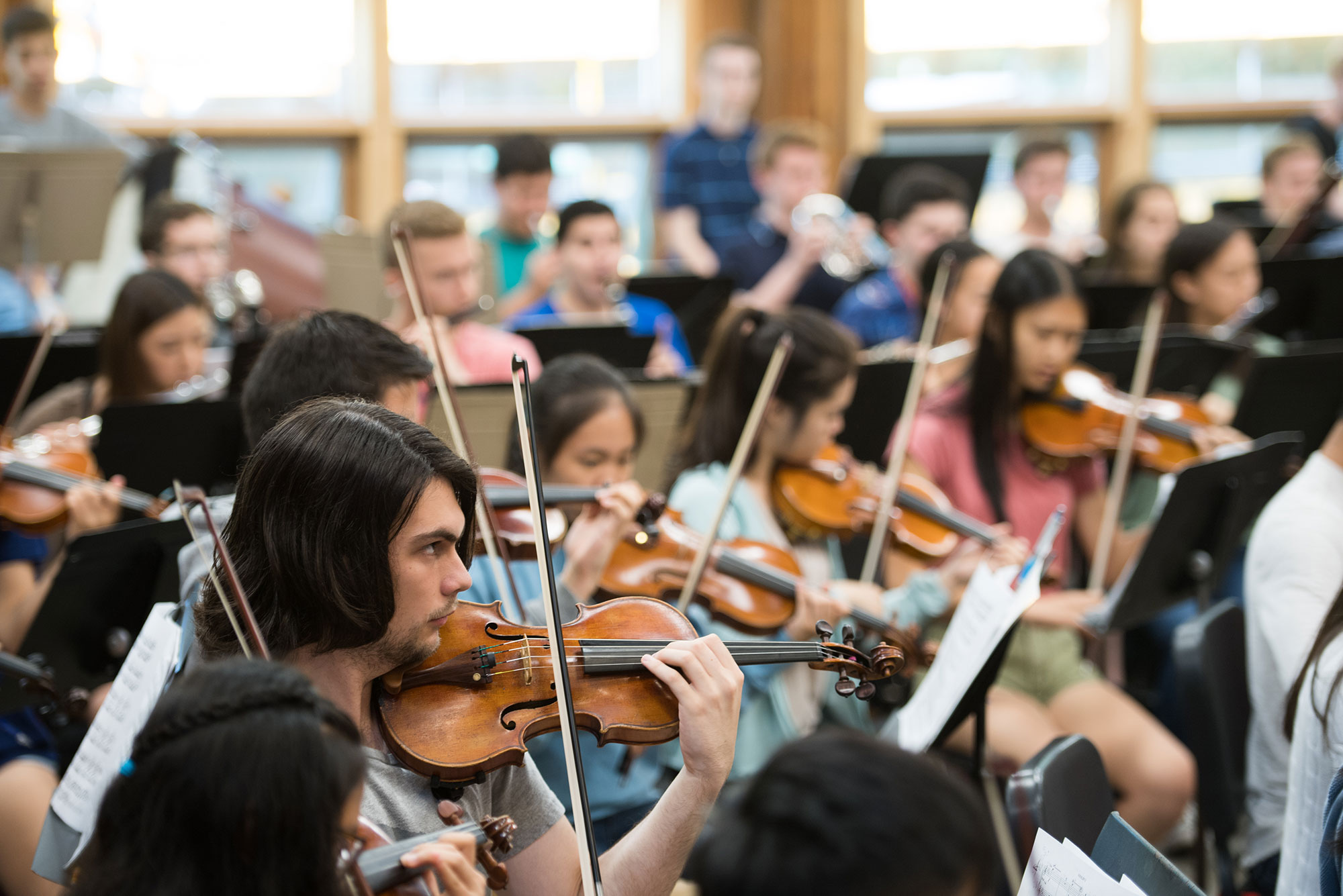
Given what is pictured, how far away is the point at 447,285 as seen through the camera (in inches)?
115

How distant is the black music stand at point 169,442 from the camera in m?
2.45

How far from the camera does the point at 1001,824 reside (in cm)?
214

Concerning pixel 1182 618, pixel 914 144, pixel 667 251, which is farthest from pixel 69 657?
pixel 914 144

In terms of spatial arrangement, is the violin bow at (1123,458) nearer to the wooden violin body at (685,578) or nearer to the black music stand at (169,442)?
the wooden violin body at (685,578)

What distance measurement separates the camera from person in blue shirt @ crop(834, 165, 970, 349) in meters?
4.21

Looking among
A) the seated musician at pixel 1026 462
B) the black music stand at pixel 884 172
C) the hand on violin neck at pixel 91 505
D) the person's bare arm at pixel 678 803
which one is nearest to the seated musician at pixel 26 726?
the hand on violin neck at pixel 91 505

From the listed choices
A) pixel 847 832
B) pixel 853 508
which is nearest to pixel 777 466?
pixel 853 508

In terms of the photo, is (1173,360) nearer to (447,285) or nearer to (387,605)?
(447,285)

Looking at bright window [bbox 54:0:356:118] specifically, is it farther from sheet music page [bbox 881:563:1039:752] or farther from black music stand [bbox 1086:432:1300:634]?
sheet music page [bbox 881:563:1039:752]

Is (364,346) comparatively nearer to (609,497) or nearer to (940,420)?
(609,497)

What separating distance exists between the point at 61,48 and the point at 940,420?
14.4 ft

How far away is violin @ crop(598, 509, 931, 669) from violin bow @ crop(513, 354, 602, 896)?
73cm

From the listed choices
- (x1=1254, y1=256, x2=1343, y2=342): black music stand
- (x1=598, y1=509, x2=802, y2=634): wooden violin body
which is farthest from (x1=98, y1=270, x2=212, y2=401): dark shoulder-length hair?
(x1=1254, y1=256, x2=1343, y2=342): black music stand

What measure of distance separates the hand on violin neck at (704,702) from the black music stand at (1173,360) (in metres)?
2.25
